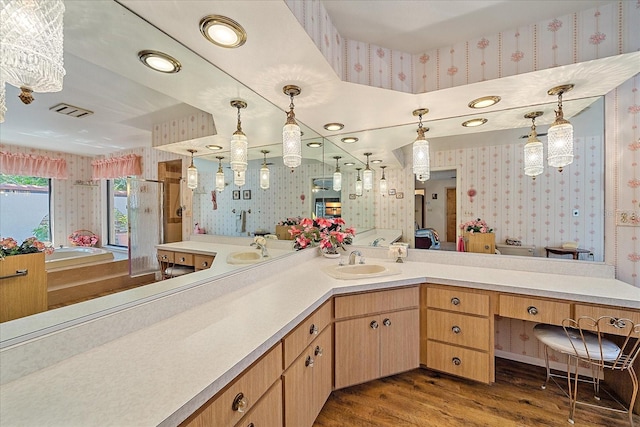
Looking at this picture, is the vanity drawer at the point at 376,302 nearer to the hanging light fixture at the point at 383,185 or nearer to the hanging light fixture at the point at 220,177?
the hanging light fixture at the point at 220,177

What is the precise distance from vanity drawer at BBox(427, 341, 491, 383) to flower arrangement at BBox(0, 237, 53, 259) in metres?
2.23

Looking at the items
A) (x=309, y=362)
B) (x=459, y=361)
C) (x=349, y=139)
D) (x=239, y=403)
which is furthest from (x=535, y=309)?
(x=349, y=139)

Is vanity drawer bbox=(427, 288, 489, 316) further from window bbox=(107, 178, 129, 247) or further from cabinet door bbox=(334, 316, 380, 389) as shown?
window bbox=(107, 178, 129, 247)

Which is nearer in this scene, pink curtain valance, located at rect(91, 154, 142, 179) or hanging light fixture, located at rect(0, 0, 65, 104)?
hanging light fixture, located at rect(0, 0, 65, 104)

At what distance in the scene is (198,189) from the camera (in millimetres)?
1462

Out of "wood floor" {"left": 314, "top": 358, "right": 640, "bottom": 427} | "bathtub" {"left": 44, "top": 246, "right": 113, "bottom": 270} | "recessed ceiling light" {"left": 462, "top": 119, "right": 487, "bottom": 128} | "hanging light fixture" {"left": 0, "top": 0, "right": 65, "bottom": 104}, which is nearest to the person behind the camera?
"hanging light fixture" {"left": 0, "top": 0, "right": 65, "bottom": 104}

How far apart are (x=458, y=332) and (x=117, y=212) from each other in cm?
220

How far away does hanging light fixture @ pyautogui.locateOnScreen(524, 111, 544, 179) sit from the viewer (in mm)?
1994

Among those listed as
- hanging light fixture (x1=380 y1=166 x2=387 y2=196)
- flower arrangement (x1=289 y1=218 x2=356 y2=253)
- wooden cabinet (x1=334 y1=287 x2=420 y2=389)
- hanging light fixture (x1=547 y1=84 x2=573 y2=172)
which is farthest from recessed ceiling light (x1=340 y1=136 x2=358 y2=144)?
wooden cabinet (x1=334 y1=287 x2=420 y2=389)

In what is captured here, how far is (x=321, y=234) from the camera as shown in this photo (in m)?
2.49

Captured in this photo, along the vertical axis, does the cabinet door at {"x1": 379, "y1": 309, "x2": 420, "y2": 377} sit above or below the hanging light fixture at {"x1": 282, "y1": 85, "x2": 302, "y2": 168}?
below

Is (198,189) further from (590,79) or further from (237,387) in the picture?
(590,79)

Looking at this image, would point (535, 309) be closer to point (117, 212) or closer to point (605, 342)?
point (605, 342)

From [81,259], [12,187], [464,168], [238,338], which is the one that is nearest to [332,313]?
[238,338]
